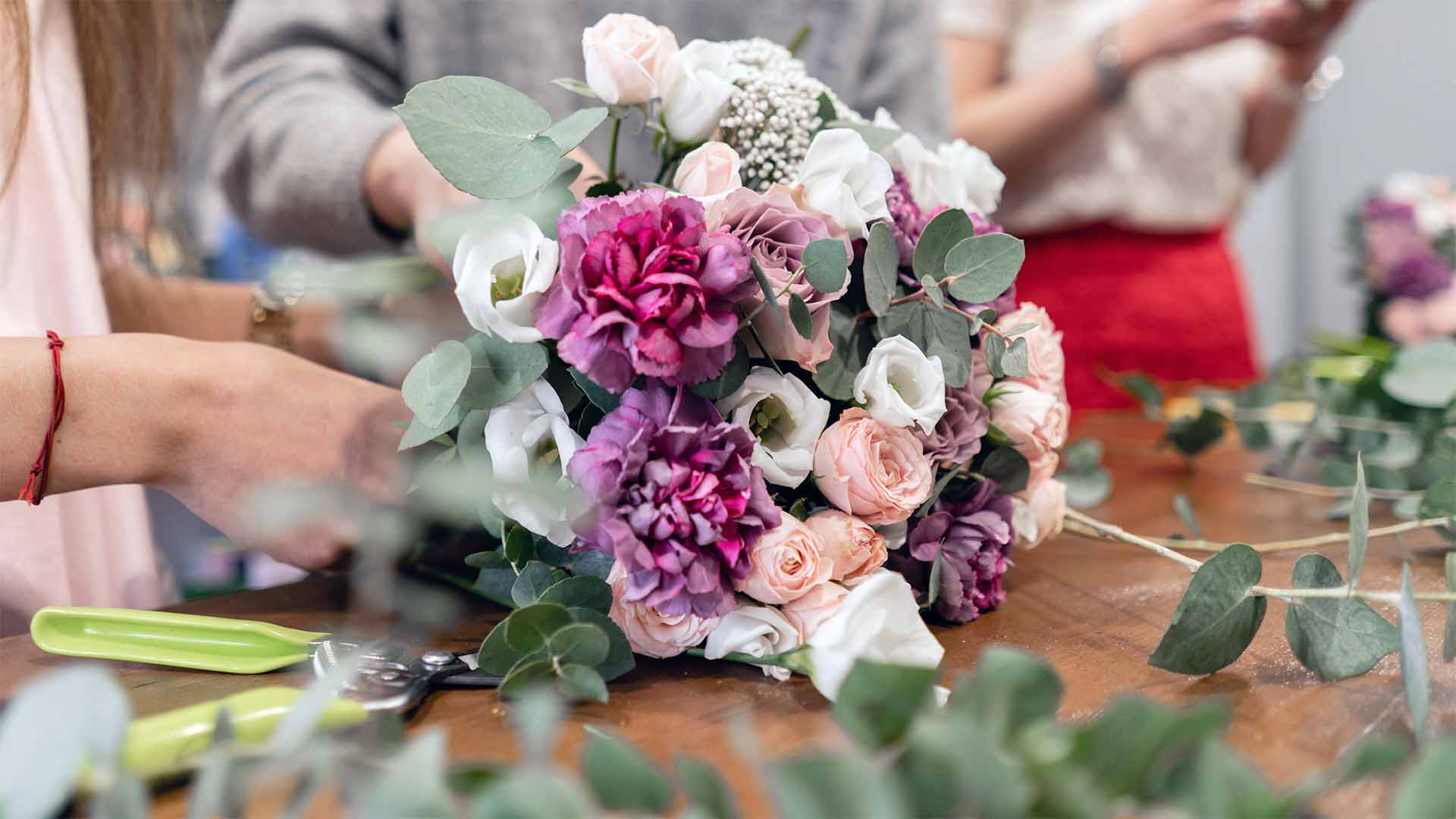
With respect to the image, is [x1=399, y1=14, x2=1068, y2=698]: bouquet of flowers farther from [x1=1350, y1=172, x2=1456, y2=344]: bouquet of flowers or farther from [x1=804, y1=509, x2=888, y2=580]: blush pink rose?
[x1=1350, y1=172, x2=1456, y2=344]: bouquet of flowers

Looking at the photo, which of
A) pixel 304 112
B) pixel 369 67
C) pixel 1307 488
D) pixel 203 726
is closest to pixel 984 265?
pixel 203 726

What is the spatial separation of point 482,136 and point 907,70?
875 mm

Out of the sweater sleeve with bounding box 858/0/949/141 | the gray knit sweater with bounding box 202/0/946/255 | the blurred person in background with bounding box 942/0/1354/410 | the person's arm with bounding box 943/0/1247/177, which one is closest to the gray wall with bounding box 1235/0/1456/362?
the blurred person in background with bounding box 942/0/1354/410

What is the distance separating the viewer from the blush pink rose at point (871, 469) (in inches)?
15.7

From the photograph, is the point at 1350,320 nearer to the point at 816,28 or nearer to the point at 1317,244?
the point at 1317,244

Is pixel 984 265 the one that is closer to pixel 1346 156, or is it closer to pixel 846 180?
pixel 846 180

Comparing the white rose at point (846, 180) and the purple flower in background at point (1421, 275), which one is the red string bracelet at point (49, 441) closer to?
the white rose at point (846, 180)

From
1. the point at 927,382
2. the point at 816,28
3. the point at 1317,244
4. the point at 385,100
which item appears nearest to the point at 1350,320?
the point at 1317,244

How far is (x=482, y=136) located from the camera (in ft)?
1.33

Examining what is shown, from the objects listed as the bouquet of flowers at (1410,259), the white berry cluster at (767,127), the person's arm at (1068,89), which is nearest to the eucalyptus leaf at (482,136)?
the white berry cluster at (767,127)

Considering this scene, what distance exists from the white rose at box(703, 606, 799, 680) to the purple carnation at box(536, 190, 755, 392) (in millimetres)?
98

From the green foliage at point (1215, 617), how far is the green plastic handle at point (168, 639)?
0.35 metres

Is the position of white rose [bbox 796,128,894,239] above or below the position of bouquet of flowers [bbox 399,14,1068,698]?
above

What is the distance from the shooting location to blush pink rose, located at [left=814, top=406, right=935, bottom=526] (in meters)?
0.40
